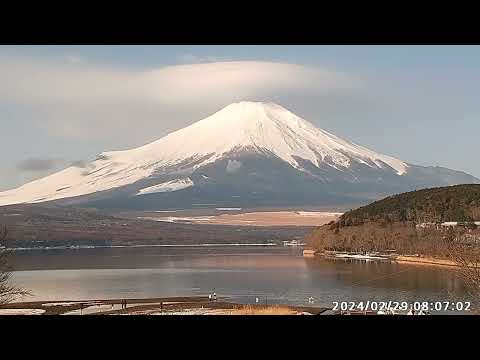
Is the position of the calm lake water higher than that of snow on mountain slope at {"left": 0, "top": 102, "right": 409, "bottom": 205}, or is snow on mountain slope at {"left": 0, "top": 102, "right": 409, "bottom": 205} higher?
snow on mountain slope at {"left": 0, "top": 102, "right": 409, "bottom": 205}

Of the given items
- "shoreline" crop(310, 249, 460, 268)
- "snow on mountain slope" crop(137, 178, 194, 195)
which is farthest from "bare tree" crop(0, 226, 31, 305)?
"snow on mountain slope" crop(137, 178, 194, 195)

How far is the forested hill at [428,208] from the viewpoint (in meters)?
21.1

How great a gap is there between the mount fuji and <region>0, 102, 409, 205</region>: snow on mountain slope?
4.8 inches

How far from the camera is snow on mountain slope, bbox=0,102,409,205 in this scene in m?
79.5

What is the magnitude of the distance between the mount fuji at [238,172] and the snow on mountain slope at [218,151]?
0.12 meters

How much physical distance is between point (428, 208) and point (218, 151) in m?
70.1

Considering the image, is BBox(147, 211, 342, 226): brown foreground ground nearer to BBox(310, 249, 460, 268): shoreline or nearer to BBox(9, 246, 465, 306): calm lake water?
BBox(310, 249, 460, 268): shoreline

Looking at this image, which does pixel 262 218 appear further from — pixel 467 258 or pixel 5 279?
pixel 5 279

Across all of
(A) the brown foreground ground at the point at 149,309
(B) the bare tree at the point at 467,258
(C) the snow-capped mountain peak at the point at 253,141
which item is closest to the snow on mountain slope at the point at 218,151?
(C) the snow-capped mountain peak at the point at 253,141

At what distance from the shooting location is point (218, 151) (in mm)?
92188

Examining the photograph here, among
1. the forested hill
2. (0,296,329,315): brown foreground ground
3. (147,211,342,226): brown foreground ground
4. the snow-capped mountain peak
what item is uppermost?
the snow-capped mountain peak
